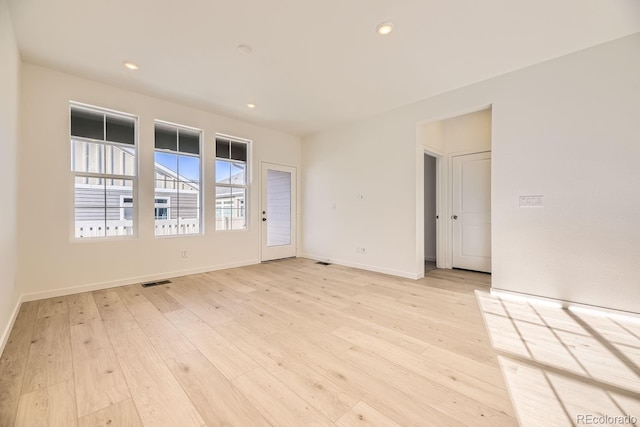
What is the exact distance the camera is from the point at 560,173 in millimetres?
3000

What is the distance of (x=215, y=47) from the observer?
2.78 m

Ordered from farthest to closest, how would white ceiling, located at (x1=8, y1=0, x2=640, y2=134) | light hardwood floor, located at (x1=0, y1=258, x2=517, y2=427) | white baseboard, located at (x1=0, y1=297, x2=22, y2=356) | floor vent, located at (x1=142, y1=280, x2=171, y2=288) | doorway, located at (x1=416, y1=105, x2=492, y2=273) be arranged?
1. doorway, located at (x1=416, y1=105, x2=492, y2=273)
2. floor vent, located at (x1=142, y1=280, x2=171, y2=288)
3. white ceiling, located at (x1=8, y1=0, x2=640, y2=134)
4. white baseboard, located at (x1=0, y1=297, x2=22, y2=356)
5. light hardwood floor, located at (x1=0, y1=258, x2=517, y2=427)

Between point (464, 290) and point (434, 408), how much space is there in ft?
8.36

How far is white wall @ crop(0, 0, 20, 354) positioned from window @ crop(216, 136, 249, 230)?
2.52 metres

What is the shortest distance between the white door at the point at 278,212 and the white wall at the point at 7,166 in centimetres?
341

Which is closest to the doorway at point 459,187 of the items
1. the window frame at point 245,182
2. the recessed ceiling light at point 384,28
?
the recessed ceiling light at point 384,28

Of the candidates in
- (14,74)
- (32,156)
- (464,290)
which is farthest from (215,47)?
(464,290)

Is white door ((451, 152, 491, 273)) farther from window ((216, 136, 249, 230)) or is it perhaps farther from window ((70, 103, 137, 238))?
window ((70, 103, 137, 238))

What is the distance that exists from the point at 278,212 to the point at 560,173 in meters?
4.69

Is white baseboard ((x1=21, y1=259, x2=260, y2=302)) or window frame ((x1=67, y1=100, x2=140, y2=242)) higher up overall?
window frame ((x1=67, y1=100, x2=140, y2=242))

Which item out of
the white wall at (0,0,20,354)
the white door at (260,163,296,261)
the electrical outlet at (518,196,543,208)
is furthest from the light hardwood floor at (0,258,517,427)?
the white door at (260,163,296,261)

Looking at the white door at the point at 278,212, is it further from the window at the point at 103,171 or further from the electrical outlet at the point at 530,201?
the electrical outlet at the point at 530,201

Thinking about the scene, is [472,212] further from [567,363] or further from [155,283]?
[155,283]

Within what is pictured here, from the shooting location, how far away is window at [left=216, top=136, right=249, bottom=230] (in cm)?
491
